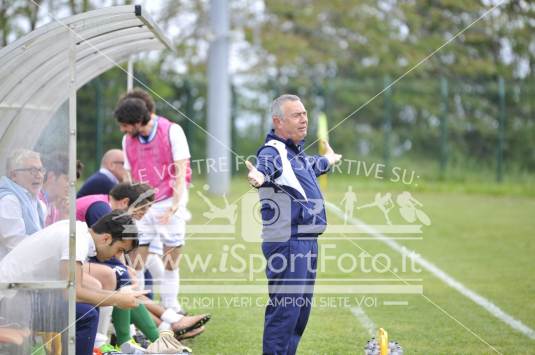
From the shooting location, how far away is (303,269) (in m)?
6.03

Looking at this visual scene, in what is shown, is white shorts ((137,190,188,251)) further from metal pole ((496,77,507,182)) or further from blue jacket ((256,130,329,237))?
metal pole ((496,77,507,182))

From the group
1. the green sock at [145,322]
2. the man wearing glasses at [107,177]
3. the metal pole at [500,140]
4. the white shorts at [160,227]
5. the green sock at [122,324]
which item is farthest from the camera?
the metal pole at [500,140]

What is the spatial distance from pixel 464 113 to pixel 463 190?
211 inches

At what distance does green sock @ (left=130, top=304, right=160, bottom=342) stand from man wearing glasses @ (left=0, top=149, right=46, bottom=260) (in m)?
1.29

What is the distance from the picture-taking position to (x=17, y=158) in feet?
20.3

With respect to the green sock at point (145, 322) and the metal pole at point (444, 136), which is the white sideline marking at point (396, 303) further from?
the metal pole at point (444, 136)

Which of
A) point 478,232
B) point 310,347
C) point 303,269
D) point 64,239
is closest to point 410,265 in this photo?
point 478,232

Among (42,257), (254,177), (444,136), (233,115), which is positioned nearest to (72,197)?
(42,257)

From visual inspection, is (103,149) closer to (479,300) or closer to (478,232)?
(478,232)

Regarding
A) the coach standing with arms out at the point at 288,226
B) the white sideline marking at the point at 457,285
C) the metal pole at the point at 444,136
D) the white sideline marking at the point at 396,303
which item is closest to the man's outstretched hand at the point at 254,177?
the coach standing with arms out at the point at 288,226

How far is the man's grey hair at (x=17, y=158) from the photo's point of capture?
6145 millimetres

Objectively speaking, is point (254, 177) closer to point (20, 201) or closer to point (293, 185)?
point (293, 185)

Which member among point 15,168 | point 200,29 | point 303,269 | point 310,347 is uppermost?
point 200,29

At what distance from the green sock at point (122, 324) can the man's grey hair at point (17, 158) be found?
143 centimetres
